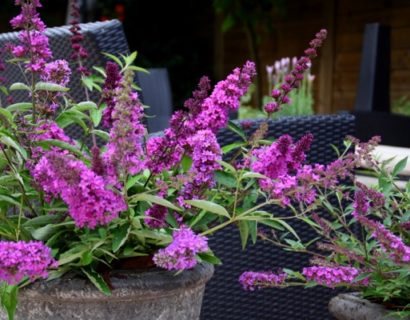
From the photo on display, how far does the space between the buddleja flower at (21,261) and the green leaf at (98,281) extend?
82 mm

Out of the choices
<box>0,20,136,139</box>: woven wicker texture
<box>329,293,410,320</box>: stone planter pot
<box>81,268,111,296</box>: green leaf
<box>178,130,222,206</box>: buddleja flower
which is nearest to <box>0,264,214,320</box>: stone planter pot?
<box>81,268,111,296</box>: green leaf

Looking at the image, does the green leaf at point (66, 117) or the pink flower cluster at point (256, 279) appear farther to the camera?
the pink flower cluster at point (256, 279)

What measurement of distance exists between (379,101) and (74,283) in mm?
3758

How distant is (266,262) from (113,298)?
3.20 feet

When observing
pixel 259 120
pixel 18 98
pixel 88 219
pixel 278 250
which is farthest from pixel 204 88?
pixel 18 98

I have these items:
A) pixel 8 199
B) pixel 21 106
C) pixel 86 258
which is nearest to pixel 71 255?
pixel 86 258

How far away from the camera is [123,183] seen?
39.6 inches

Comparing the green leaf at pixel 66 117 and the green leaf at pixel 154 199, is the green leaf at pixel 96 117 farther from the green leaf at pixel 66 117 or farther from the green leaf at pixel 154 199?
the green leaf at pixel 154 199

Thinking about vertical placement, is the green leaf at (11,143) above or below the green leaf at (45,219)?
above

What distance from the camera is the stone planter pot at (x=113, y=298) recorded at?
3.26 feet

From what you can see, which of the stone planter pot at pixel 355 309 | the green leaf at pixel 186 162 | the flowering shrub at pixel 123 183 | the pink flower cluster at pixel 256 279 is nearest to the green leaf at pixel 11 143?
the flowering shrub at pixel 123 183

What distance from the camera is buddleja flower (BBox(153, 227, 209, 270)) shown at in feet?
3.05

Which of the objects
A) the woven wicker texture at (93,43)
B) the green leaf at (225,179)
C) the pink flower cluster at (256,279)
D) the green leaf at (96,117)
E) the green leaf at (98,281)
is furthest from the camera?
the woven wicker texture at (93,43)

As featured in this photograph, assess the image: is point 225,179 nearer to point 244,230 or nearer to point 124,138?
point 244,230
